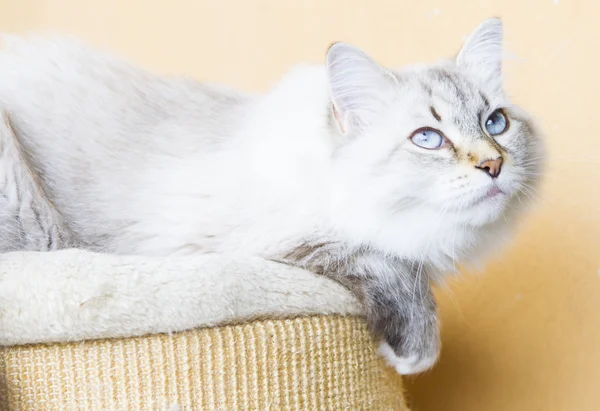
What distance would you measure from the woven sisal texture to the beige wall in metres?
0.65

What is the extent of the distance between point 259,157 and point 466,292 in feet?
2.76

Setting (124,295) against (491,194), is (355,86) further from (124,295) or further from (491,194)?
(124,295)

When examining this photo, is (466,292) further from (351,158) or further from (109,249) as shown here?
(109,249)

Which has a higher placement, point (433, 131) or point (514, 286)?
point (433, 131)

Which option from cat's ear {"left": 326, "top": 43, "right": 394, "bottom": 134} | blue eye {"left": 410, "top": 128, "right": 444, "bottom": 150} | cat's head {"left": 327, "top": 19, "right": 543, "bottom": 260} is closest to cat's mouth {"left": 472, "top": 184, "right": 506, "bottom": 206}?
cat's head {"left": 327, "top": 19, "right": 543, "bottom": 260}

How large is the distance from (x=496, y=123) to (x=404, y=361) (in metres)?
0.48

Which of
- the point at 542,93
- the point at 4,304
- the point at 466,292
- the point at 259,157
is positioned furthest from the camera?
the point at 466,292

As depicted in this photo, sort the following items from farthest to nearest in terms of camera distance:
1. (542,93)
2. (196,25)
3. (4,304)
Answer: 1. (196,25)
2. (542,93)
3. (4,304)

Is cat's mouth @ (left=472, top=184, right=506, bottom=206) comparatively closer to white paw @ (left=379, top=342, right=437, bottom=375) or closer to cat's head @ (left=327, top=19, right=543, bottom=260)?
cat's head @ (left=327, top=19, right=543, bottom=260)

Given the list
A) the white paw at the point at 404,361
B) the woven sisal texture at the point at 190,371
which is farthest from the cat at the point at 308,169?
the woven sisal texture at the point at 190,371

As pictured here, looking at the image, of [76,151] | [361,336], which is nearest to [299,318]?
[361,336]

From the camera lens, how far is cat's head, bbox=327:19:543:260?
116 cm

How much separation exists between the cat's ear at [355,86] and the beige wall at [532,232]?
413 millimetres

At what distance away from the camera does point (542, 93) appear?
1.69 meters
